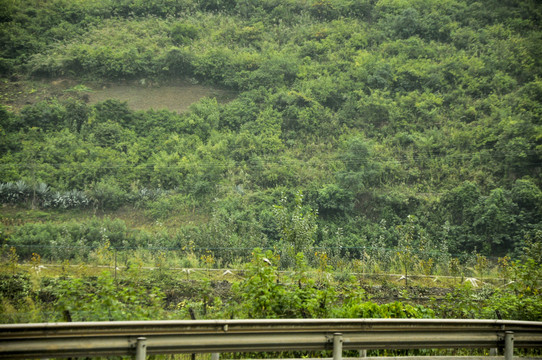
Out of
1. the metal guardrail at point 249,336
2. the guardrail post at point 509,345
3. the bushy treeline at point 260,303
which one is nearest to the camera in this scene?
the metal guardrail at point 249,336

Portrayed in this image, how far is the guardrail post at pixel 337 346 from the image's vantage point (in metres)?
4.46

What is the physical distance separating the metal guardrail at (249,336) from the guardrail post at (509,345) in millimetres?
11

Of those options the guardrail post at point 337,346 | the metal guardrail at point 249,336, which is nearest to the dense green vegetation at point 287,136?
the metal guardrail at point 249,336

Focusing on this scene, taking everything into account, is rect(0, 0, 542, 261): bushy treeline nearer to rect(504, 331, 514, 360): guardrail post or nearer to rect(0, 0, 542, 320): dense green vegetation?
rect(0, 0, 542, 320): dense green vegetation

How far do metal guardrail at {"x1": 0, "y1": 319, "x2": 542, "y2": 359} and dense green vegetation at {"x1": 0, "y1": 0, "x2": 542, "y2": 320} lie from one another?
7.77 metres

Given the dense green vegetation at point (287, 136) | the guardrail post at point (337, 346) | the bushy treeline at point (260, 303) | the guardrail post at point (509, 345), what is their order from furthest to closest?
the dense green vegetation at point (287, 136), the bushy treeline at point (260, 303), the guardrail post at point (509, 345), the guardrail post at point (337, 346)

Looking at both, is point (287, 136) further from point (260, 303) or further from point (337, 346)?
point (337, 346)

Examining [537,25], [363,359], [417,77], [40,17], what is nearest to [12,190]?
[40,17]

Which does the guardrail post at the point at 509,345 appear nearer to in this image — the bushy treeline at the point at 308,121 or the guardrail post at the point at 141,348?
the guardrail post at the point at 141,348

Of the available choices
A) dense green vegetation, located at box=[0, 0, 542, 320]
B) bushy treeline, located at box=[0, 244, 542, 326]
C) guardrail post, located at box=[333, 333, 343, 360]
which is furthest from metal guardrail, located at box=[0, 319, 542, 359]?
dense green vegetation, located at box=[0, 0, 542, 320]

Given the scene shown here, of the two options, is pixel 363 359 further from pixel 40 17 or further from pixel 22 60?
pixel 40 17

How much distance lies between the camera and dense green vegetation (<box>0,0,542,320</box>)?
61.3ft

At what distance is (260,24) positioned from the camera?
112 ft

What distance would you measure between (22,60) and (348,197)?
76.3 ft
